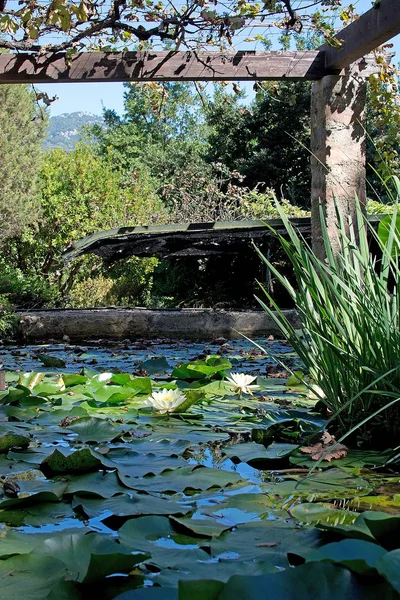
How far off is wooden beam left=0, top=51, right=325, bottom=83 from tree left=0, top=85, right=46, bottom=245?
24.0 feet

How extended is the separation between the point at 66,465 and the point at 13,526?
34 cm

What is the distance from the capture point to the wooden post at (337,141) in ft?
18.2

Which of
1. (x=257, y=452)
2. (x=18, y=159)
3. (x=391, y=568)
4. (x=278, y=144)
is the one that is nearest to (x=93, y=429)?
(x=257, y=452)

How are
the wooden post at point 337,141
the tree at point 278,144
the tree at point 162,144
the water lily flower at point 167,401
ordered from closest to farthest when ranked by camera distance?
1. the water lily flower at point 167,401
2. the wooden post at point 337,141
3. the tree at point 278,144
4. the tree at point 162,144

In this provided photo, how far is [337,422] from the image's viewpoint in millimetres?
1974

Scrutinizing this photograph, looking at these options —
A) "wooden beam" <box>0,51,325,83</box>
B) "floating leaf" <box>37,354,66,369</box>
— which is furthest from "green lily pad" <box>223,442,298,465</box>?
"wooden beam" <box>0,51,325,83</box>

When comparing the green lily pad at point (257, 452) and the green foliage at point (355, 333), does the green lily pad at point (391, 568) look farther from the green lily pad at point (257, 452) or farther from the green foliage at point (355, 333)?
the green foliage at point (355, 333)

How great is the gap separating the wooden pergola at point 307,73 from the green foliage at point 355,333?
3.38 meters

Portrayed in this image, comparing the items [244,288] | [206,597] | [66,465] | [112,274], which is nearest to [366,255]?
[66,465]

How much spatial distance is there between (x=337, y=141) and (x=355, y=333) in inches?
160

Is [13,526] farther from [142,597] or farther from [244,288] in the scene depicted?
[244,288]

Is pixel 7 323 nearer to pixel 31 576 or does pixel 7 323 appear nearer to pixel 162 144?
pixel 31 576

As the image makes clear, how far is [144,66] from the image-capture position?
5258 mm

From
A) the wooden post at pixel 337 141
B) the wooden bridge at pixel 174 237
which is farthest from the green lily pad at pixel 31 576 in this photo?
the wooden bridge at pixel 174 237
